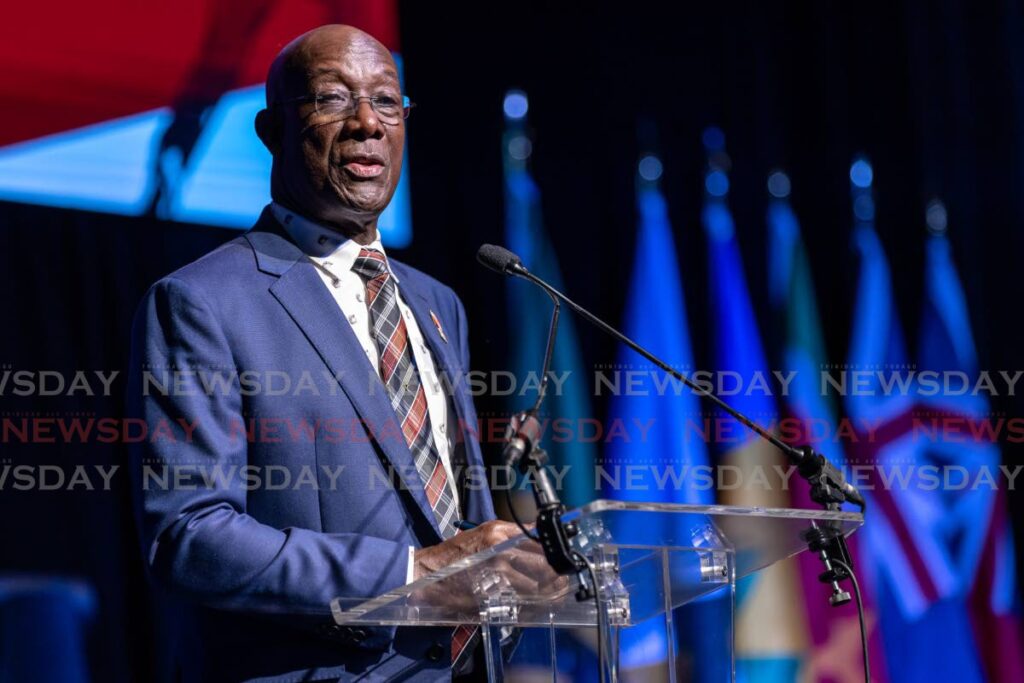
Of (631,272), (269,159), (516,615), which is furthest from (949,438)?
(516,615)

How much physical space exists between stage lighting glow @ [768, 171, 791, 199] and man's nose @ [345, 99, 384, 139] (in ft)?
5.48

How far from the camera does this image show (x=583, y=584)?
1.48 metres

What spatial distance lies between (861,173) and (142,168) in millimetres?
2051

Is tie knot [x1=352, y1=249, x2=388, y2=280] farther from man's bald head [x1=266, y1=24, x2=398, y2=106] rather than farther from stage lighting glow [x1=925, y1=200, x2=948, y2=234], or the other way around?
stage lighting glow [x1=925, y1=200, x2=948, y2=234]

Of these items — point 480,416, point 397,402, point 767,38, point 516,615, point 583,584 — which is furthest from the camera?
point 767,38

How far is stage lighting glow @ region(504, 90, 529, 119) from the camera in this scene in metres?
3.46

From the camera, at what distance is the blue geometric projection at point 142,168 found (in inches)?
109

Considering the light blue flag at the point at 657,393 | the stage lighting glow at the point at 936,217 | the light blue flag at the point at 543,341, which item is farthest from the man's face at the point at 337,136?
the stage lighting glow at the point at 936,217

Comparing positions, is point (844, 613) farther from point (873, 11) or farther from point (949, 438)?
point (873, 11)

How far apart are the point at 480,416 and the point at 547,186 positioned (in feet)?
2.24

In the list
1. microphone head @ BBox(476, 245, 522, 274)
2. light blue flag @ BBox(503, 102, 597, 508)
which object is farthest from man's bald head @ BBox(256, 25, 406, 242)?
light blue flag @ BBox(503, 102, 597, 508)

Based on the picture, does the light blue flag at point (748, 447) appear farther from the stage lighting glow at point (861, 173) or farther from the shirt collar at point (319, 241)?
the shirt collar at point (319, 241)

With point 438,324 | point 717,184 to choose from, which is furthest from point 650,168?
point 438,324

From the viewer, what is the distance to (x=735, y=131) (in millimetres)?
3654
